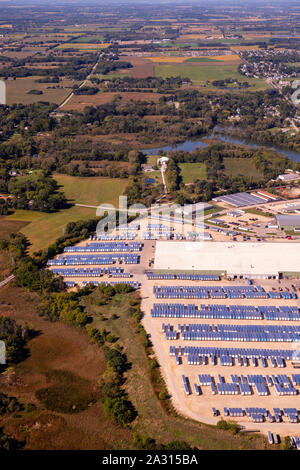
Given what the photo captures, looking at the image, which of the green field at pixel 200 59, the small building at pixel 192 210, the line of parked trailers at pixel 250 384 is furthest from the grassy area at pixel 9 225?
the green field at pixel 200 59

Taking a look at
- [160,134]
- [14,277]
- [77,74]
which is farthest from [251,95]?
[14,277]

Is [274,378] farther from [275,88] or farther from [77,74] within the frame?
[77,74]

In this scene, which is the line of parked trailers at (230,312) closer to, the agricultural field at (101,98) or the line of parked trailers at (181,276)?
the line of parked trailers at (181,276)

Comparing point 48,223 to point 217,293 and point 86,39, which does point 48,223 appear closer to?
point 217,293

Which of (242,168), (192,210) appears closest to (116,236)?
(192,210)

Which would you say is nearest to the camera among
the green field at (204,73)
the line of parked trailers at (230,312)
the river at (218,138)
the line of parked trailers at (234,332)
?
the line of parked trailers at (234,332)

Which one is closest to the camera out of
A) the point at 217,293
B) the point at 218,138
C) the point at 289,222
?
the point at 217,293
